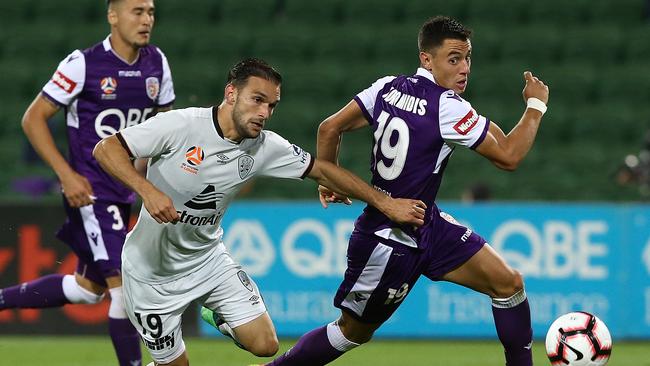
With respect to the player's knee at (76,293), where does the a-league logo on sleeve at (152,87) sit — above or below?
above

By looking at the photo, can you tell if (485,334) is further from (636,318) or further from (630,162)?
(630,162)

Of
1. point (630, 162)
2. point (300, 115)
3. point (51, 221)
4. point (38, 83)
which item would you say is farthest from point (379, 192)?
point (38, 83)

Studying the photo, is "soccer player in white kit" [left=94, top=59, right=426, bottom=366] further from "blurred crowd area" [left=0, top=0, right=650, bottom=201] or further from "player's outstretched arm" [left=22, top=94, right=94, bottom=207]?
"blurred crowd area" [left=0, top=0, right=650, bottom=201]

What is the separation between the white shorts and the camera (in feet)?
19.6

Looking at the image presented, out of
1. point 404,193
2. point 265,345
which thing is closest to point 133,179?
point 265,345

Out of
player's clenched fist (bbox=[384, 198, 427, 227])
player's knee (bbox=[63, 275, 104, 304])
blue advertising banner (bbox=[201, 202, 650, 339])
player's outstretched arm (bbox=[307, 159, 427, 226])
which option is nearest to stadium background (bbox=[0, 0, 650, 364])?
blue advertising banner (bbox=[201, 202, 650, 339])

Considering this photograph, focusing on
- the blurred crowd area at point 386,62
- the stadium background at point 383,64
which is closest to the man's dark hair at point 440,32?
the stadium background at point 383,64

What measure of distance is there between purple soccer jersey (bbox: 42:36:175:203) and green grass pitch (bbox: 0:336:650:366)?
2.11 metres

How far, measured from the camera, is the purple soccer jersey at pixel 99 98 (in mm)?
6871

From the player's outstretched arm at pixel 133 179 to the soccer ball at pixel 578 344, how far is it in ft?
7.38

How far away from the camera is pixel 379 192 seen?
595 centimetres

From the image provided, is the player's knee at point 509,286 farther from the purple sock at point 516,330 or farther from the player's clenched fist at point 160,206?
the player's clenched fist at point 160,206

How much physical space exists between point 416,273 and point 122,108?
6.33ft

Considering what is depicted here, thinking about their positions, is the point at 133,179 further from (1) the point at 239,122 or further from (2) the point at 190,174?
(1) the point at 239,122
